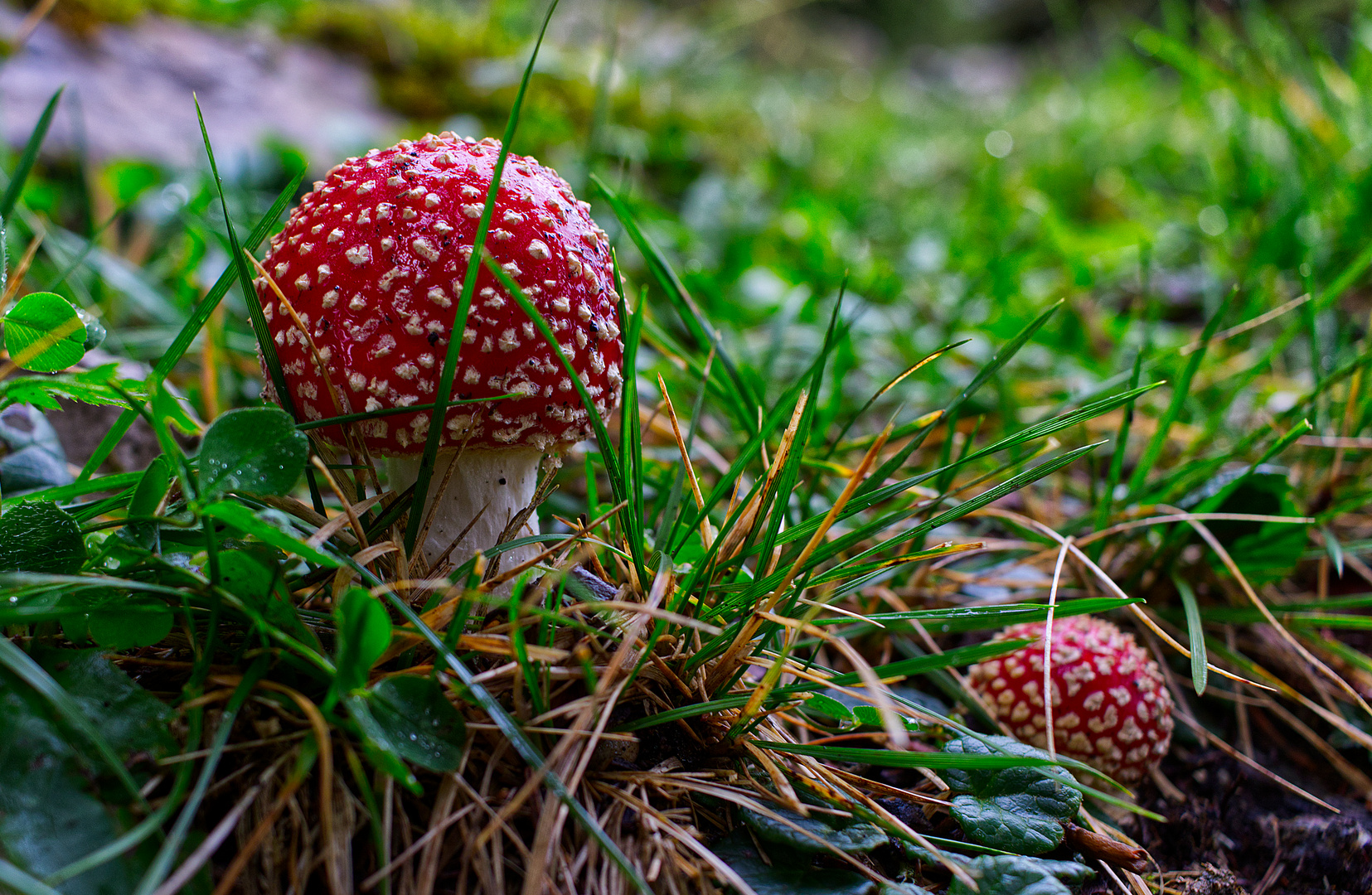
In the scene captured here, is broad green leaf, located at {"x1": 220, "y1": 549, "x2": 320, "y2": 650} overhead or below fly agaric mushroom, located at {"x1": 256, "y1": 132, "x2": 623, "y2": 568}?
below

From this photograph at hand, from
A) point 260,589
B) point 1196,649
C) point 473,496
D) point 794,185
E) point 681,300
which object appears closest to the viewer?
point 260,589

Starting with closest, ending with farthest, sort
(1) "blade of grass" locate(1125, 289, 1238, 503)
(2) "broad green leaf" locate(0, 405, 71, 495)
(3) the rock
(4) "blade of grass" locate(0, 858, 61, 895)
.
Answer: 1. (4) "blade of grass" locate(0, 858, 61, 895)
2. (2) "broad green leaf" locate(0, 405, 71, 495)
3. (1) "blade of grass" locate(1125, 289, 1238, 503)
4. (3) the rock

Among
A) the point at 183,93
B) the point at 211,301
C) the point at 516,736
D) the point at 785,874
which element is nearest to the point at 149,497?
the point at 211,301

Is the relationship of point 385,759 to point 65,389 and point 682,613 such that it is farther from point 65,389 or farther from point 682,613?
point 65,389

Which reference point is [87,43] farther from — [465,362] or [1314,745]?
[1314,745]

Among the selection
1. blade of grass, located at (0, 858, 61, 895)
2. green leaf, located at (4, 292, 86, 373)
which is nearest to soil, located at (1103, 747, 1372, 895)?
blade of grass, located at (0, 858, 61, 895)

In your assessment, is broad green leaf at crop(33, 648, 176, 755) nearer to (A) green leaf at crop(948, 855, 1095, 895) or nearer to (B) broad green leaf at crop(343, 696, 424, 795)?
(B) broad green leaf at crop(343, 696, 424, 795)

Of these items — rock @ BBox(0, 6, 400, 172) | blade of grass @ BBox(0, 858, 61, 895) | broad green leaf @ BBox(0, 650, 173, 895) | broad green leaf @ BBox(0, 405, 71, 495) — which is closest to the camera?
blade of grass @ BBox(0, 858, 61, 895)

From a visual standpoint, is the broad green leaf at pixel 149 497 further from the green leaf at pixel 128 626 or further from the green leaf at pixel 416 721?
the green leaf at pixel 416 721
